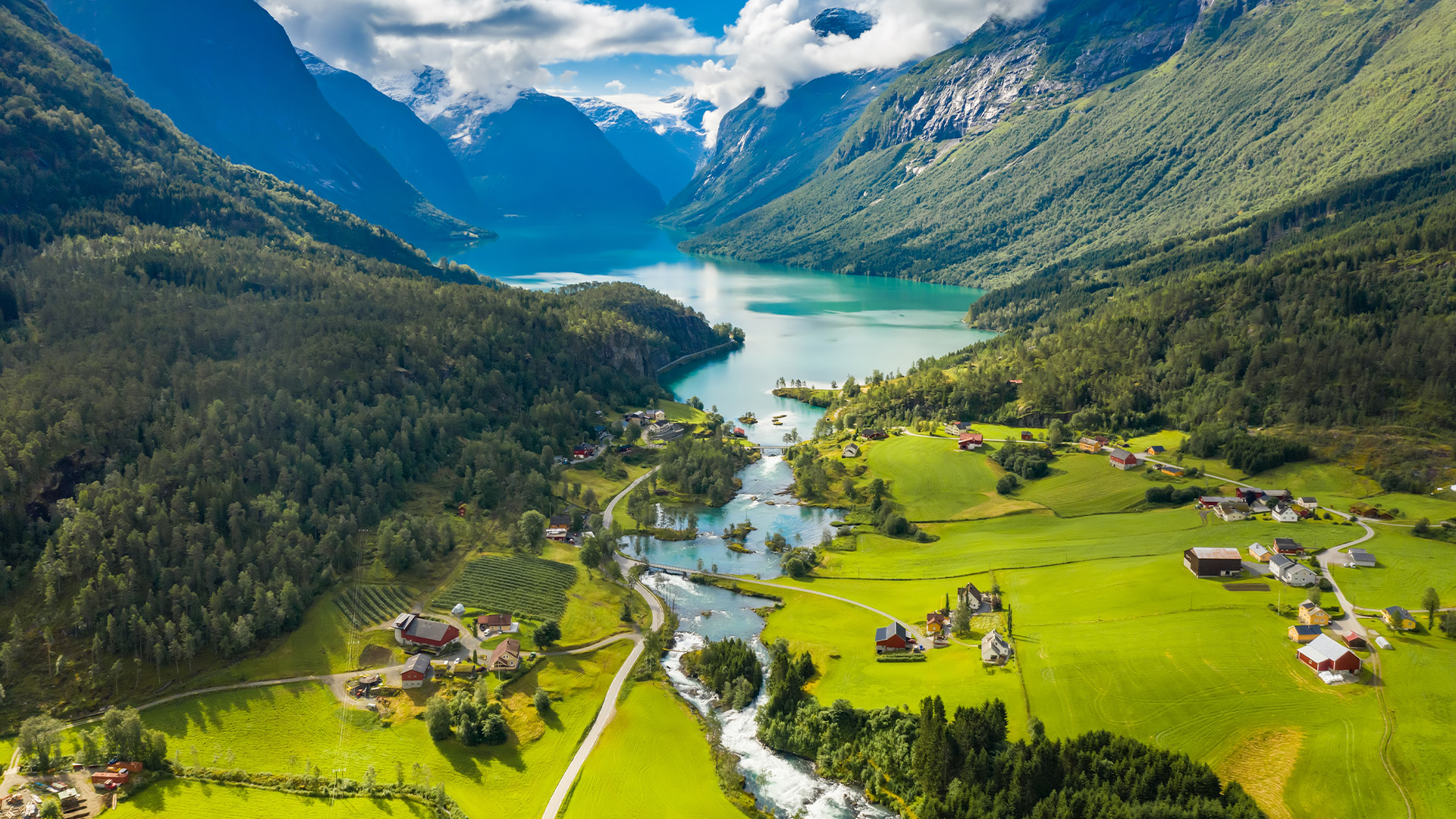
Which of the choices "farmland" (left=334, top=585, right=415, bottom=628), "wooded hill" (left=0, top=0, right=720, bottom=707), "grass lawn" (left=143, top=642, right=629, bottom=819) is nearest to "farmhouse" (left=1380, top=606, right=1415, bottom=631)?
"grass lawn" (left=143, top=642, right=629, bottom=819)

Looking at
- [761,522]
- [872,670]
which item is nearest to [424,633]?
[872,670]

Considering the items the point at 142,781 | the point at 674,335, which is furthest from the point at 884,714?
the point at 674,335

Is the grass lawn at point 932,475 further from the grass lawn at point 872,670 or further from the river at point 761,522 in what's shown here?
the grass lawn at point 872,670

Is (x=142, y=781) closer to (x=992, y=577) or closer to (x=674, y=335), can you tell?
(x=992, y=577)

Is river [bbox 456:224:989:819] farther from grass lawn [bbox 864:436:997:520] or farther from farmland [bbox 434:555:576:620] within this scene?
grass lawn [bbox 864:436:997:520]

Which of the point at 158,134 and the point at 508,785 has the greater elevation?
the point at 158,134
